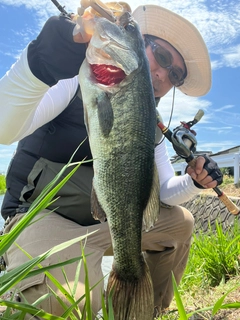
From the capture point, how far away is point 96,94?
202cm

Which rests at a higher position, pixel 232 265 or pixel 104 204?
pixel 104 204

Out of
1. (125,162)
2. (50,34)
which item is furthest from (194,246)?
(50,34)

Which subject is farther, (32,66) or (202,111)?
(202,111)

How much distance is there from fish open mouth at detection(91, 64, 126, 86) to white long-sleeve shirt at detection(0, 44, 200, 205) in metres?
0.45

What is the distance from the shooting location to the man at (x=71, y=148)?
2.30 metres

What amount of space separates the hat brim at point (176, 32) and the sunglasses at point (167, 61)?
6.4 inches

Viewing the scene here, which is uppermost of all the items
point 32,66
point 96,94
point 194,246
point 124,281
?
point 32,66

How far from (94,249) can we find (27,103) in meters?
1.31

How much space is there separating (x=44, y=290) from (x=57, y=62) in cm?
146

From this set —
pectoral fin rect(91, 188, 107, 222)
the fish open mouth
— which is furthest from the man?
pectoral fin rect(91, 188, 107, 222)

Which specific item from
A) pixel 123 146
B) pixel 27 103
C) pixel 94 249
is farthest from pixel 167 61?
pixel 94 249

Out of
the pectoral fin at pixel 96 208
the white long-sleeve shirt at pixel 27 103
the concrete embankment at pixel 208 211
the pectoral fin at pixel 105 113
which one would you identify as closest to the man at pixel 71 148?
the white long-sleeve shirt at pixel 27 103

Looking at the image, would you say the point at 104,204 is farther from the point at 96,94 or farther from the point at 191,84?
the point at 191,84

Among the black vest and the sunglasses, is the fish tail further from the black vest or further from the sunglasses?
the sunglasses
